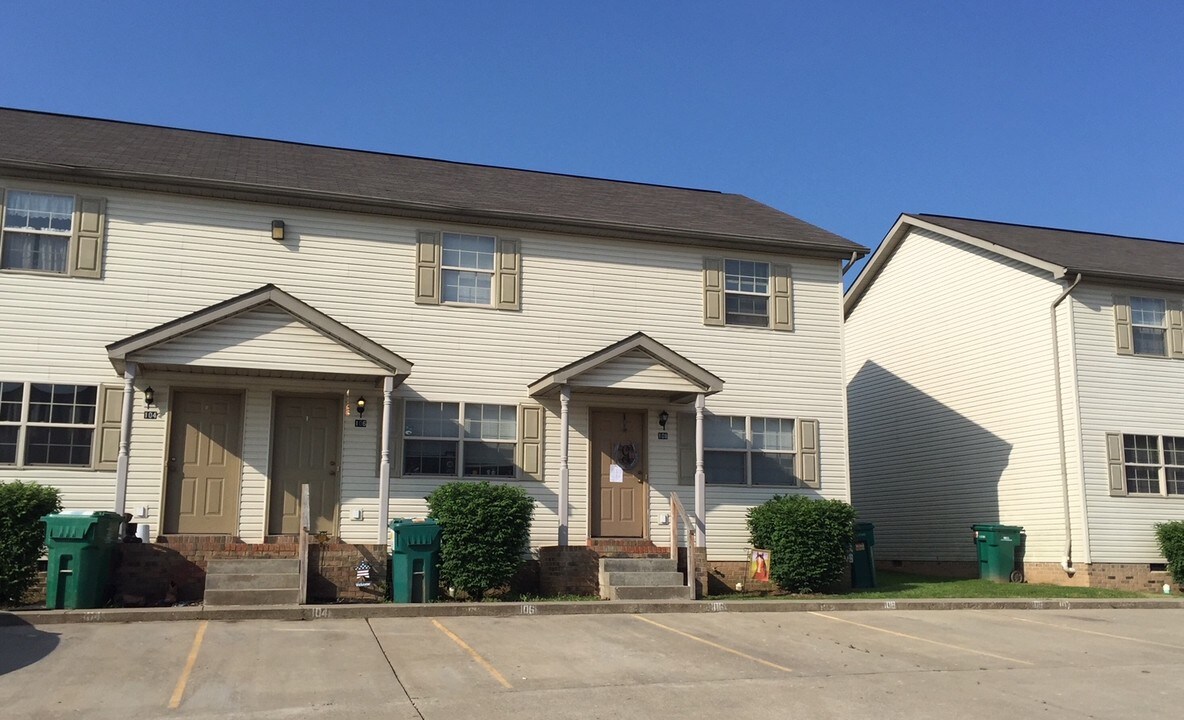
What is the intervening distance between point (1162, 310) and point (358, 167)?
49.0ft

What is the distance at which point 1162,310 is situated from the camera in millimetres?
19391

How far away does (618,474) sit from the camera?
1581 cm

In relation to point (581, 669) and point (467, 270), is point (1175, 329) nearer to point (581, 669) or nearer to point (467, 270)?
point (467, 270)

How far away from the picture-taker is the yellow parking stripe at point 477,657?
8656mm

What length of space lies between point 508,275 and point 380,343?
7.42 ft

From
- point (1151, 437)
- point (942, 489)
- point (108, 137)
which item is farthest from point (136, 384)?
point (1151, 437)

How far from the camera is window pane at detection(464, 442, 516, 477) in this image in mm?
15383

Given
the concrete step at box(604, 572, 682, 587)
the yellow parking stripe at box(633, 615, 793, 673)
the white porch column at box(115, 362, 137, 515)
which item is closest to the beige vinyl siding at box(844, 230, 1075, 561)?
the concrete step at box(604, 572, 682, 587)

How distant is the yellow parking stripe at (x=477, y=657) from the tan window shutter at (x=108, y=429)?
546cm

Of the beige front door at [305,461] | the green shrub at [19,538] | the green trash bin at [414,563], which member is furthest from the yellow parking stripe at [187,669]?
the beige front door at [305,461]

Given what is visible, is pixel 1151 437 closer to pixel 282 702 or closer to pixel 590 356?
pixel 590 356

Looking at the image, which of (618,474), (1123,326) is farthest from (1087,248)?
(618,474)

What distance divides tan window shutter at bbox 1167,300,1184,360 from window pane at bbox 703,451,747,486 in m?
8.86

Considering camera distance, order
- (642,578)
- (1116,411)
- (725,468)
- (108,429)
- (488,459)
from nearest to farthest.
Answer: (108,429)
(642,578)
(488,459)
(725,468)
(1116,411)
